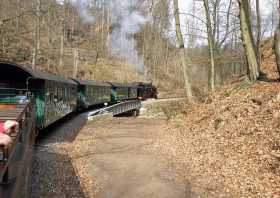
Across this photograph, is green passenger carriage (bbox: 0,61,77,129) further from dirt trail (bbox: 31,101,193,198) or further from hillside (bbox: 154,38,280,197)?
hillside (bbox: 154,38,280,197)

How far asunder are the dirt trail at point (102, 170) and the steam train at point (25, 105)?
1153 mm

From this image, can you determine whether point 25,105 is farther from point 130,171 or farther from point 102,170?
point 130,171

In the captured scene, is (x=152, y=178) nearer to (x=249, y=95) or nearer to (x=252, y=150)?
(x=252, y=150)

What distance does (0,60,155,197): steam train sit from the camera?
470 cm

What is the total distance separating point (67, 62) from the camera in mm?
55062

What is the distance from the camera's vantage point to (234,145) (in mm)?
11938

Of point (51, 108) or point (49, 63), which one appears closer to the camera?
point (51, 108)

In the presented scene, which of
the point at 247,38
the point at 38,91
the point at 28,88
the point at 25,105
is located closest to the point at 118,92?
the point at 247,38

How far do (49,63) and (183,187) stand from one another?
40.0m

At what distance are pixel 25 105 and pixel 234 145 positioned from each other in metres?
6.87

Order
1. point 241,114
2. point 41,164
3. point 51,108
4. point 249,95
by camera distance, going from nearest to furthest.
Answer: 1. point 41,164
2. point 241,114
3. point 249,95
4. point 51,108

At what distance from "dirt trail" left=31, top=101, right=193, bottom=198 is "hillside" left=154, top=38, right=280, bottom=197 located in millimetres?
682

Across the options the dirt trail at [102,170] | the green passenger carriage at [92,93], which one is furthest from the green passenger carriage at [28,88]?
the green passenger carriage at [92,93]

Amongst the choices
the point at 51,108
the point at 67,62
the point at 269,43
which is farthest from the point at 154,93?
the point at 51,108
